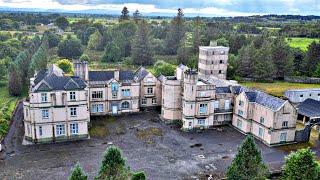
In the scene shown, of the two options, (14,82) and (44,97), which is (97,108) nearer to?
(44,97)

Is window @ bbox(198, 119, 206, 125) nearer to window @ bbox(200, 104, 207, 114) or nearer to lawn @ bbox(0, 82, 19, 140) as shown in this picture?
window @ bbox(200, 104, 207, 114)

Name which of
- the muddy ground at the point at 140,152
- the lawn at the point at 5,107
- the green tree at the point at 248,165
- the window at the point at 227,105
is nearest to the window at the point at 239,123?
the muddy ground at the point at 140,152

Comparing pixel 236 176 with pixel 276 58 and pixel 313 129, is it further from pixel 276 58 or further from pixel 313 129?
pixel 276 58

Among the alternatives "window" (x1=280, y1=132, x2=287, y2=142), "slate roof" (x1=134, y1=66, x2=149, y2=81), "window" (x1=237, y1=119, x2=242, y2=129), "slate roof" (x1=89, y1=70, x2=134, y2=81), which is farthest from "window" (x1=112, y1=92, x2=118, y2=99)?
"window" (x1=280, y1=132, x2=287, y2=142)

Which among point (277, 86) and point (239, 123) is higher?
point (277, 86)

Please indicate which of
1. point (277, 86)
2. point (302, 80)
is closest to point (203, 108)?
point (277, 86)

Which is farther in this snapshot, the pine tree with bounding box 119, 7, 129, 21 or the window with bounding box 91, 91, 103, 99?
the pine tree with bounding box 119, 7, 129, 21
